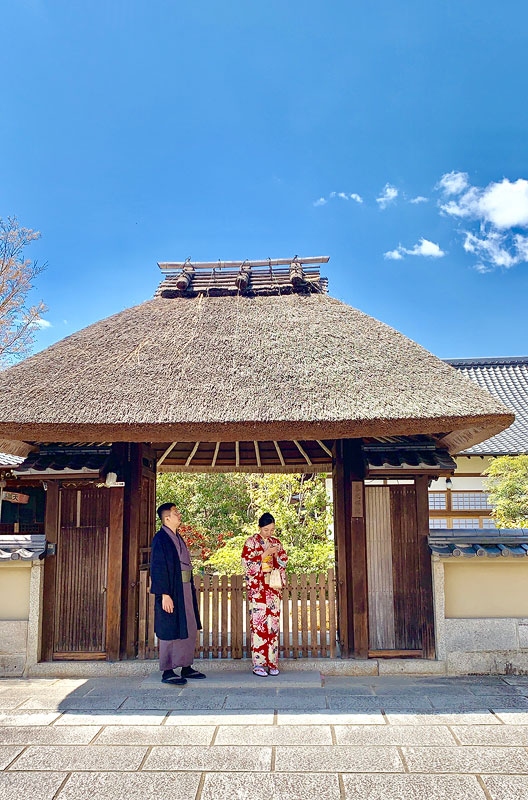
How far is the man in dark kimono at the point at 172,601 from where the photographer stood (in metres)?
5.20

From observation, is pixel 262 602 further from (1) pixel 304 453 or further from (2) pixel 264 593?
(1) pixel 304 453

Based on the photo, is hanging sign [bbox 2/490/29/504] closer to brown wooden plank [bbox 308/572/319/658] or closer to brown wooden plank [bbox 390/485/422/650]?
brown wooden plank [bbox 308/572/319/658]

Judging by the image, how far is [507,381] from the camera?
56.6 ft

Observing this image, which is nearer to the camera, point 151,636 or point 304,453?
point 151,636

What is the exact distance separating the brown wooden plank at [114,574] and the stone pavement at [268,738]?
0.45m

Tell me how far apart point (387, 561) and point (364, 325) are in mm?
2636

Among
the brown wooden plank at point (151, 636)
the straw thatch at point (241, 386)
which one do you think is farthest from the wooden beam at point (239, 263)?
the brown wooden plank at point (151, 636)

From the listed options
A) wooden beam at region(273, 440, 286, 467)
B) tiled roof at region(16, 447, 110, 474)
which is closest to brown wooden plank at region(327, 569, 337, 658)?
wooden beam at region(273, 440, 286, 467)

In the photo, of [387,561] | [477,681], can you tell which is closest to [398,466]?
[387,561]

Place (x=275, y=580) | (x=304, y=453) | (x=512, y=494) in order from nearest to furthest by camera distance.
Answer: (x=275, y=580) < (x=304, y=453) < (x=512, y=494)

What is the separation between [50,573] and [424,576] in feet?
12.3

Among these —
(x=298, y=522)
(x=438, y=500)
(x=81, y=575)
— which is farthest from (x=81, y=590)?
(x=438, y=500)

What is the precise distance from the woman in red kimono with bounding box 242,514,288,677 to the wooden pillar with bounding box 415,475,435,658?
55.0 inches

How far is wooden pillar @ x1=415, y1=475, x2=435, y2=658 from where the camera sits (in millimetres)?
5719
